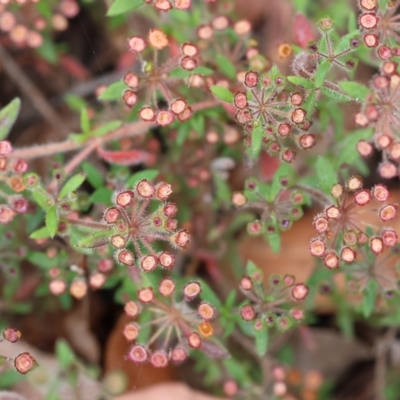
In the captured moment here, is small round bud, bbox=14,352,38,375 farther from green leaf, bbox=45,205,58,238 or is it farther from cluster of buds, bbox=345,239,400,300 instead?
cluster of buds, bbox=345,239,400,300

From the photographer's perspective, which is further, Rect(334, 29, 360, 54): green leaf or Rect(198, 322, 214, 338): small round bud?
Rect(198, 322, 214, 338): small round bud

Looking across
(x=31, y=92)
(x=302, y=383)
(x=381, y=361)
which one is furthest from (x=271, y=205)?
(x=31, y=92)

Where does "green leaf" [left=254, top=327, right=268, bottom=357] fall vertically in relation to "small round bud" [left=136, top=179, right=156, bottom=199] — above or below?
below

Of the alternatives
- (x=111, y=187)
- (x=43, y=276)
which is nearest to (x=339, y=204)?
(x=111, y=187)

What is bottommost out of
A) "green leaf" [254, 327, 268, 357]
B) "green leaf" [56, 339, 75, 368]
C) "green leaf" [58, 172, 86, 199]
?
"green leaf" [56, 339, 75, 368]

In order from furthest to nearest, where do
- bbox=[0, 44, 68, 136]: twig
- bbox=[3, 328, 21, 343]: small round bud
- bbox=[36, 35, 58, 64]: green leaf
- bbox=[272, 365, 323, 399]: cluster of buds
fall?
bbox=[0, 44, 68, 136]: twig < bbox=[36, 35, 58, 64]: green leaf < bbox=[272, 365, 323, 399]: cluster of buds < bbox=[3, 328, 21, 343]: small round bud

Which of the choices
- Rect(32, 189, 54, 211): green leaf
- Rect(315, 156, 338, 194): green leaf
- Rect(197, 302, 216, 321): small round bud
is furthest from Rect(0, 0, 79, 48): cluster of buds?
Rect(197, 302, 216, 321): small round bud

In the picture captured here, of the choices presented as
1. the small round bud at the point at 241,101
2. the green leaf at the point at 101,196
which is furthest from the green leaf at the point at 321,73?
the green leaf at the point at 101,196

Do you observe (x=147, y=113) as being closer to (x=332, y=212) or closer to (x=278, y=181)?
(x=278, y=181)
